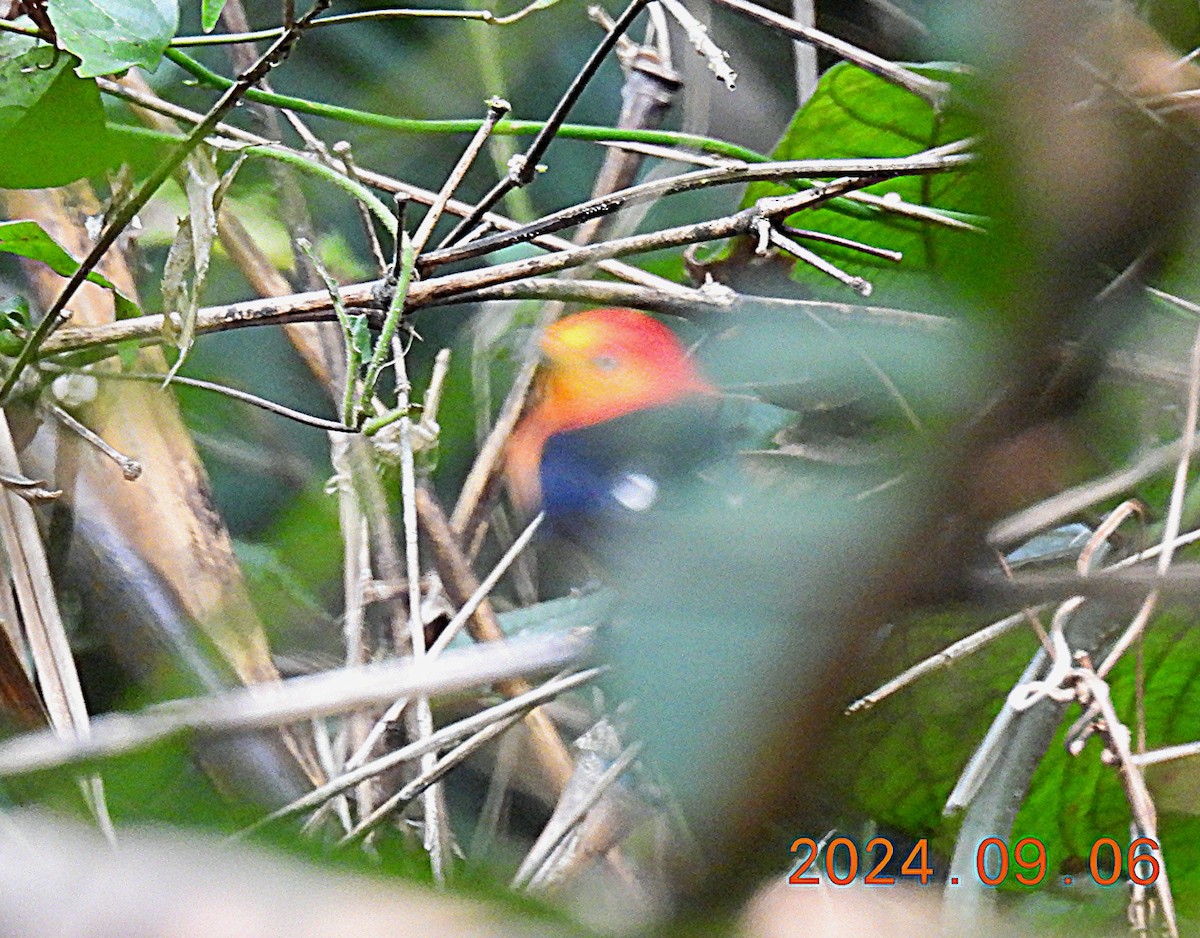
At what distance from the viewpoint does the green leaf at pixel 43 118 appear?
2.66ft

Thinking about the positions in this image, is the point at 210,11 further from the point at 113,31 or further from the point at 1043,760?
the point at 1043,760

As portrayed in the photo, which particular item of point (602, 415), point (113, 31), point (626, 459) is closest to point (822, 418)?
point (626, 459)

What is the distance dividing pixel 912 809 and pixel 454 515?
733 mm

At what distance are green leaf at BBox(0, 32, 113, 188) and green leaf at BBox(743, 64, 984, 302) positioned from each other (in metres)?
0.78

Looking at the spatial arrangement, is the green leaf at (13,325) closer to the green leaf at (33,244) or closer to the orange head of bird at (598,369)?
the green leaf at (33,244)

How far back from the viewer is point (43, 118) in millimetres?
869

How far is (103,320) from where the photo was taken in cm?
134

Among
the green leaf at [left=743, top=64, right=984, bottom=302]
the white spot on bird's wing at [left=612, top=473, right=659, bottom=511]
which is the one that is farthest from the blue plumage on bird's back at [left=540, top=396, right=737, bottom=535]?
the green leaf at [left=743, top=64, right=984, bottom=302]

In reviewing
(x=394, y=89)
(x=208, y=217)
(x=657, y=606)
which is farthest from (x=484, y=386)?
(x=657, y=606)

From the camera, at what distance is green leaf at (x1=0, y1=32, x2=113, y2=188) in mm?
810

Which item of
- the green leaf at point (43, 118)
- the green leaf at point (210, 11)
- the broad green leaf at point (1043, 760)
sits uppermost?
the green leaf at point (210, 11)

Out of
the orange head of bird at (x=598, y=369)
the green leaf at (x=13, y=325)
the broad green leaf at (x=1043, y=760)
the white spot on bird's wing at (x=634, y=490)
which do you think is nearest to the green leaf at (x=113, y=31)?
the green leaf at (x=13, y=325)

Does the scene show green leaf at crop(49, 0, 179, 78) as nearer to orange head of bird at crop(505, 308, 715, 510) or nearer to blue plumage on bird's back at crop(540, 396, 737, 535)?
blue plumage on bird's back at crop(540, 396, 737, 535)

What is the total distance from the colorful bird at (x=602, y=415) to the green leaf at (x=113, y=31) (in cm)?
58
